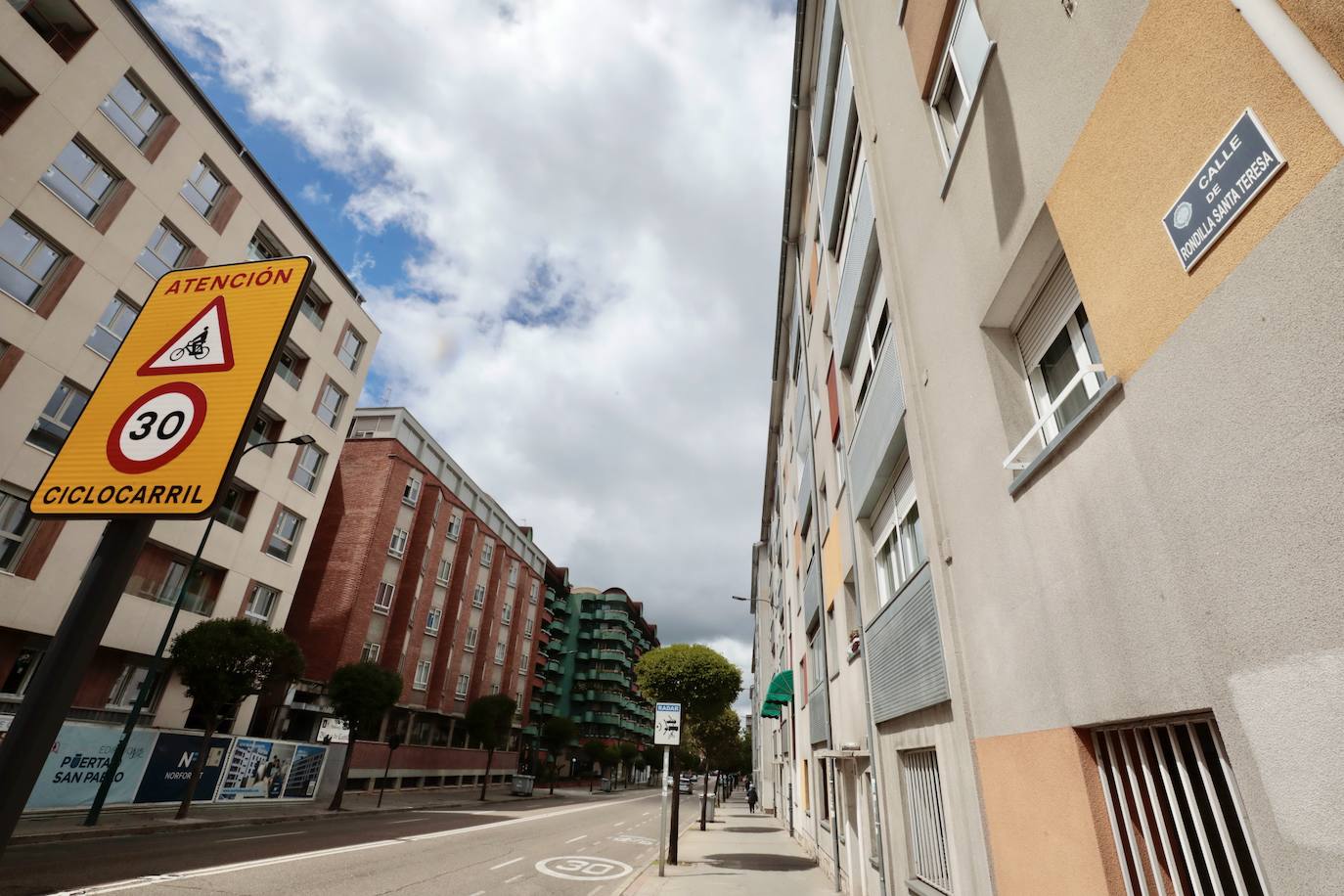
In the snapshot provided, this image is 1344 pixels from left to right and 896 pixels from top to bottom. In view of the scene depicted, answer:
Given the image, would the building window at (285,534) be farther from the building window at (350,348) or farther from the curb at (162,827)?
the curb at (162,827)

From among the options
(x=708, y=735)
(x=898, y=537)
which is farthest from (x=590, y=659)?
(x=898, y=537)

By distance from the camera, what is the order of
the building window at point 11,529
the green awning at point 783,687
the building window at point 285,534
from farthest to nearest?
the building window at point 285,534 → the green awning at point 783,687 → the building window at point 11,529

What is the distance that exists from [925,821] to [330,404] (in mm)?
31129

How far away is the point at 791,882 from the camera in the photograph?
12.9m

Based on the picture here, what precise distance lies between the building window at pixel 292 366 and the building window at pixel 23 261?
30.1 feet

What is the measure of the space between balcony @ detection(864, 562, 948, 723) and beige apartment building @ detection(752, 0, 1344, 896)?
0.21ft

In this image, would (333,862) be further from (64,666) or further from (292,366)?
(292,366)

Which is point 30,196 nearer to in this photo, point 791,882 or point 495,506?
point 791,882

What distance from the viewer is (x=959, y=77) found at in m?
6.13

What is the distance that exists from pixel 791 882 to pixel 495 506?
158ft

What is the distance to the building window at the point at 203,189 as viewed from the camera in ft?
73.6

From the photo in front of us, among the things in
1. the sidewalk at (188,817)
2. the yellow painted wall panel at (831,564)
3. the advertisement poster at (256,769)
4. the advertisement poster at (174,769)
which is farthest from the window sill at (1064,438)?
the advertisement poster at (256,769)

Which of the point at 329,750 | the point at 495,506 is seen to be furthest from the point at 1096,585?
the point at 495,506

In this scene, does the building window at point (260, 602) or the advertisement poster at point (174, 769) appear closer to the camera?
the advertisement poster at point (174, 769)
